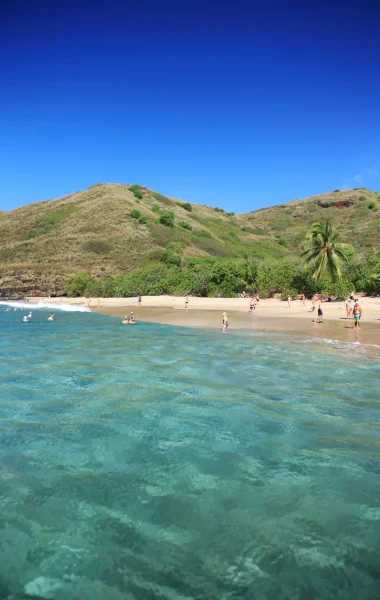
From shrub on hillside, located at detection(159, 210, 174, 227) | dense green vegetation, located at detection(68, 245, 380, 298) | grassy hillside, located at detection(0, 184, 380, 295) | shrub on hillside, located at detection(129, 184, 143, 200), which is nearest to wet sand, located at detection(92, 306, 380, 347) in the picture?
dense green vegetation, located at detection(68, 245, 380, 298)

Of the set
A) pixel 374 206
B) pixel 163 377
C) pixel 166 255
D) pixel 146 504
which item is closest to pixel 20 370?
pixel 163 377

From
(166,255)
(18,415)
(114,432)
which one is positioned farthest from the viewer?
(166,255)

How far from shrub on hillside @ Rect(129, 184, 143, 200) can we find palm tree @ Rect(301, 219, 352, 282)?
74.4 meters

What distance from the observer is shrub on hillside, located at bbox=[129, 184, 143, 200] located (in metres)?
109

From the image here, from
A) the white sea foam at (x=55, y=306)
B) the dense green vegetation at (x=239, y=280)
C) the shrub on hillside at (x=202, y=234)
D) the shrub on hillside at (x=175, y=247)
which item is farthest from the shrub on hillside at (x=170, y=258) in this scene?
the shrub on hillside at (x=202, y=234)

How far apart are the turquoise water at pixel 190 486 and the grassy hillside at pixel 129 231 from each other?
55.9m

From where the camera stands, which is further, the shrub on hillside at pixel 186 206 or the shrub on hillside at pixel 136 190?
the shrub on hillside at pixel 186 206

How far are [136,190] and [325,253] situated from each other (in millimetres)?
79797

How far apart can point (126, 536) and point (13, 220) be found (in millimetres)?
104497

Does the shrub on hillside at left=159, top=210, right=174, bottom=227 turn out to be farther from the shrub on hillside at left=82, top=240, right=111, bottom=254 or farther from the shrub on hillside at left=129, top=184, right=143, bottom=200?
the shrub on hillside at left=82, top=240, right=111, bottom=254

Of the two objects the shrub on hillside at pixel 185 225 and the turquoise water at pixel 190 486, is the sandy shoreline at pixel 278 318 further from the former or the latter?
the shrub on hillside at pixel 185 225

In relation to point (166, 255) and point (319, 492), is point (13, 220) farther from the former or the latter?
point (319, 492)

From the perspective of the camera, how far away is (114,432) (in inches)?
320

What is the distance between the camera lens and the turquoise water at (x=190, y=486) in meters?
4.26
